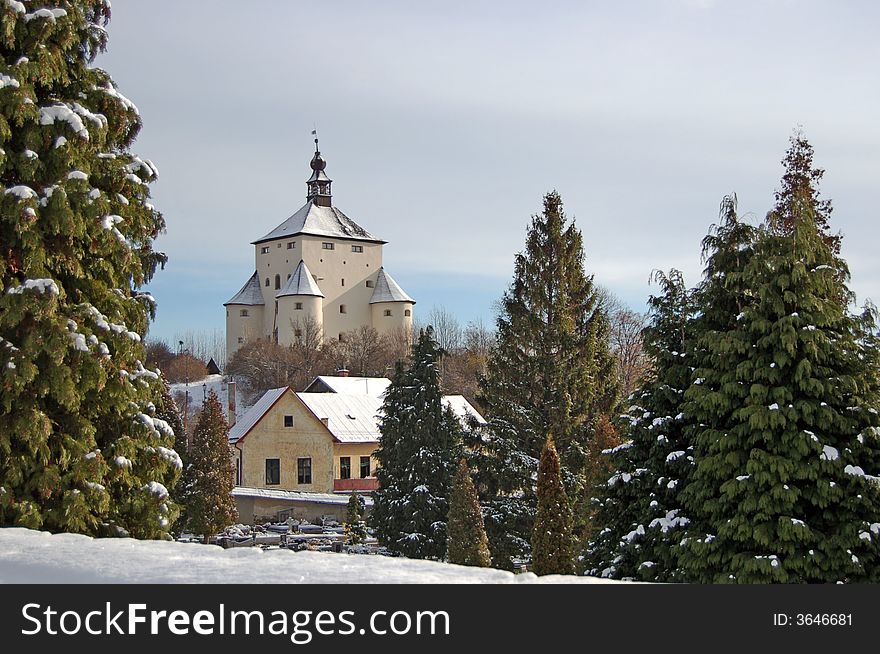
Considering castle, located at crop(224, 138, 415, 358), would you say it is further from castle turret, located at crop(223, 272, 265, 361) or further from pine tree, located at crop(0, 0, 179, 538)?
pine tree, located at crop(0, 0, 179, 538)

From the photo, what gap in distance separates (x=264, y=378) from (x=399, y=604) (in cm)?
8451

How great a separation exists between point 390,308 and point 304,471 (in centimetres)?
5794

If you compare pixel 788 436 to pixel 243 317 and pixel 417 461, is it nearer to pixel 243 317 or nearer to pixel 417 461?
pixel 417 461

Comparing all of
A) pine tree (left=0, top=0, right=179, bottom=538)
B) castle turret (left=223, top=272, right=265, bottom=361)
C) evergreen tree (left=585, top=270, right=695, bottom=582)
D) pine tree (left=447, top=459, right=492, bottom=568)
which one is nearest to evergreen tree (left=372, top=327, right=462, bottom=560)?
pine tree (left=447, top=459, right=492, bottom=568)

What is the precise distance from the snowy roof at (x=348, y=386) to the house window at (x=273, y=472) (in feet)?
23.7

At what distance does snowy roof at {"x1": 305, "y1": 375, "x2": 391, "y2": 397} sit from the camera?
179 ft

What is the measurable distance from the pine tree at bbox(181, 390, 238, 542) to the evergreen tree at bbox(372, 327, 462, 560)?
19.6 ft

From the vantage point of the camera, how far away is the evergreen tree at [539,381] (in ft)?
89.7

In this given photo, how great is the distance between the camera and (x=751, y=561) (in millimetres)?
11898

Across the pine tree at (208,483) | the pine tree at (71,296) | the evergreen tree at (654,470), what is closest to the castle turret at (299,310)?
the pine tree at (208,483)

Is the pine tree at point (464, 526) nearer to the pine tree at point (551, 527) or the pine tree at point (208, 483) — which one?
the pine tree at point (551, 527)

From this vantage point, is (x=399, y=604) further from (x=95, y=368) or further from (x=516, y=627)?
(x=95, y=368)

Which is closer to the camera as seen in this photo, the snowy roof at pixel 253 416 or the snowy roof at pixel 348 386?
the snowy roof at pixel 253 416

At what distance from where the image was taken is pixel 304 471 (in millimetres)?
48750
